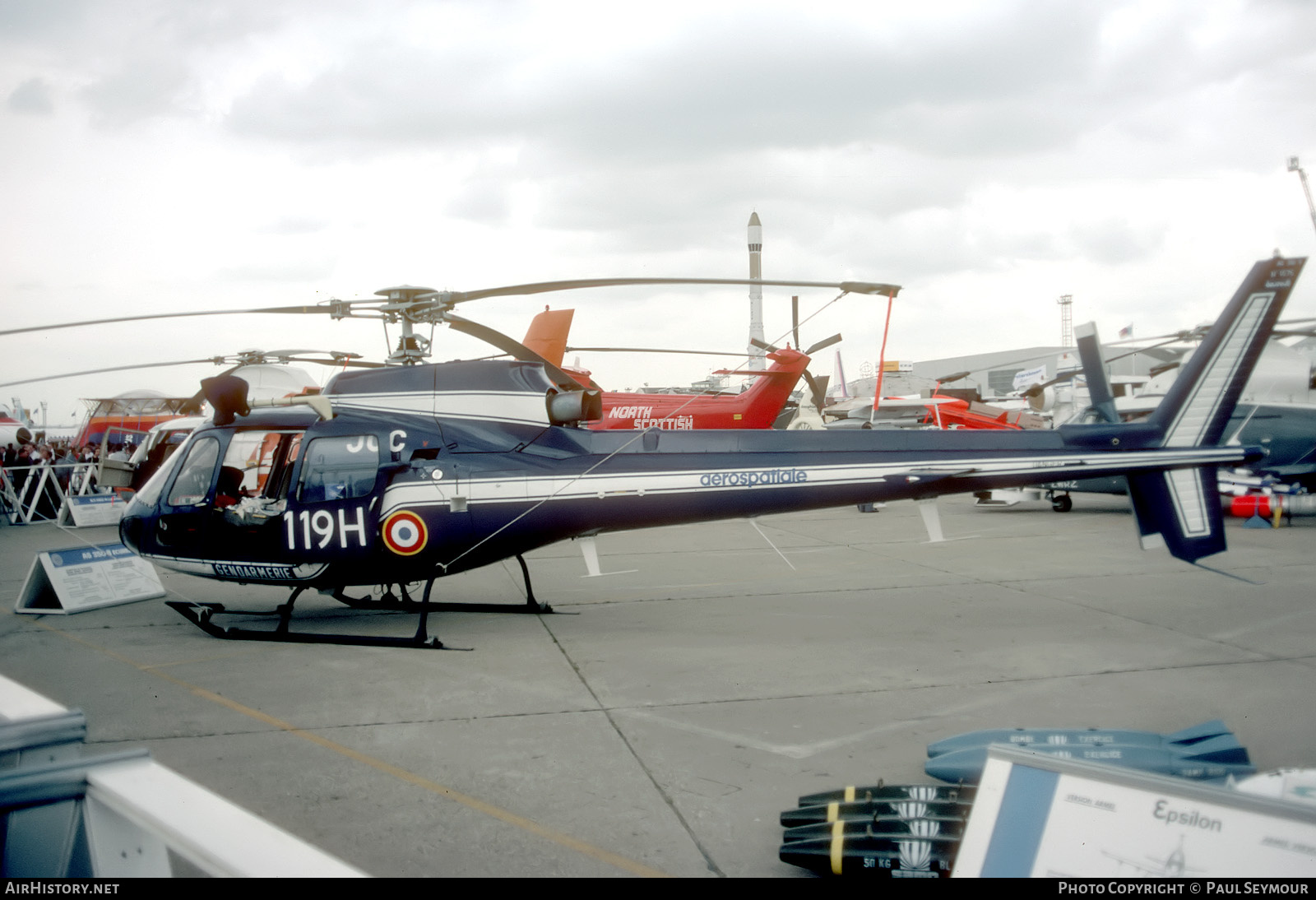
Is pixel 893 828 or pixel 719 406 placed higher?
pixel 719 406

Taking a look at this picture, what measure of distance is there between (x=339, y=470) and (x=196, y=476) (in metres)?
1.51

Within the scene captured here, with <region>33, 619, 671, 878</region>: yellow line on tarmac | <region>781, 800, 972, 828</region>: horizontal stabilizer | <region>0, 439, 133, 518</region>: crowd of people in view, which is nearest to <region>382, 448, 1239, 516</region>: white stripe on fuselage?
<region>33, 619, 671, 878</region>: yellow line on tarmac

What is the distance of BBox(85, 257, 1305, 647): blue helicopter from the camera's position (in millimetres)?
7293

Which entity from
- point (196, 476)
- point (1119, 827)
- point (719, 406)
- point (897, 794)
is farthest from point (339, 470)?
point (719, 406)

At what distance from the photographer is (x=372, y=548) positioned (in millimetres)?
7688

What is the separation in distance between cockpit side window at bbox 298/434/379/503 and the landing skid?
2.91 ft

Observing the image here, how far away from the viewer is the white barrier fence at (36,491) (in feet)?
63.0

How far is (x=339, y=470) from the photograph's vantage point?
25.5 ft

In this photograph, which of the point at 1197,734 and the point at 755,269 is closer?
the point at 1197,734

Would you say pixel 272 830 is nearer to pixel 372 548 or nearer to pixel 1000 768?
pixel 1000 768

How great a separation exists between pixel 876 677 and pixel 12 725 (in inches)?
213

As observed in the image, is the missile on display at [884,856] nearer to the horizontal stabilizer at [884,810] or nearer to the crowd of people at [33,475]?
the horizontal stabilizer at [884,810]

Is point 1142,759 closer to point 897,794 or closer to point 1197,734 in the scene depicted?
point 1197,734
